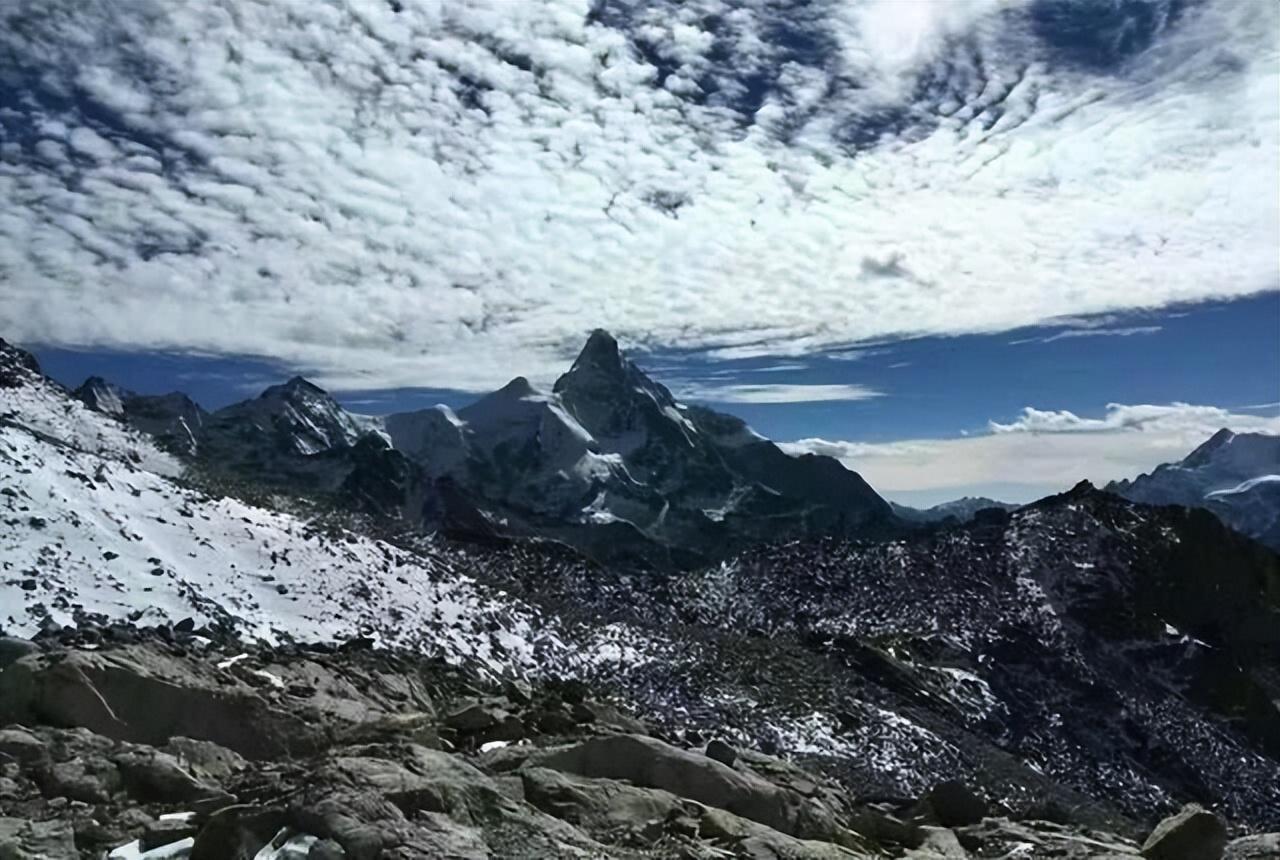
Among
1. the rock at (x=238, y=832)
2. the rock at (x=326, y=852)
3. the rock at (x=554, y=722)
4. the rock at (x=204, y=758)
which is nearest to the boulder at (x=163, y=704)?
the rock at (x=204, y=758)

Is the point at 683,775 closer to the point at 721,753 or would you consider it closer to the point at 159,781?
the point at 721,753

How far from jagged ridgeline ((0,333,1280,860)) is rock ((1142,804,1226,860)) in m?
0.06

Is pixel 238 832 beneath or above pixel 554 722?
above

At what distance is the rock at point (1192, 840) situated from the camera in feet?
75.9

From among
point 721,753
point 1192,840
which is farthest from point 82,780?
point 1192,840

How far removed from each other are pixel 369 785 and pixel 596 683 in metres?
46.8

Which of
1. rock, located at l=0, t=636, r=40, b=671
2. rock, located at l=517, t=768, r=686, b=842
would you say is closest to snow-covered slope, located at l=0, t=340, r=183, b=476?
rock, located at l=0, t=636, r=40, b=671

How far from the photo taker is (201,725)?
81.3 feet

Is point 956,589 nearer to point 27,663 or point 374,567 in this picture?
point 374,567

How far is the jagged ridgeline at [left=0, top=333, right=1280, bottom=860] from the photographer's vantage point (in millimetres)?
18562

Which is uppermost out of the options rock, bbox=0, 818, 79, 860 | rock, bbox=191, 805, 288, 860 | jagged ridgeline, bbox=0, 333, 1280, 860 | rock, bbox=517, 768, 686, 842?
rock, bbox=191, 805, 288, 860

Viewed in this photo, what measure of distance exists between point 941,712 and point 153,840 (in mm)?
76572

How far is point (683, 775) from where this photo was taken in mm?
22281

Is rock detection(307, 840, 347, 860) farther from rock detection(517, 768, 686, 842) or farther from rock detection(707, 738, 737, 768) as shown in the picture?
rock detection(707, 738, 737, 768)
